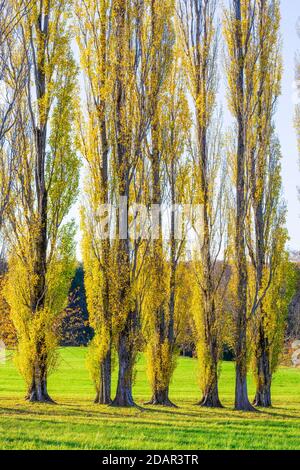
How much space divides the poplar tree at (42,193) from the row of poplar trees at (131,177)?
0.03 meters

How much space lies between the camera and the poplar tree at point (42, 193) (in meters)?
15.5

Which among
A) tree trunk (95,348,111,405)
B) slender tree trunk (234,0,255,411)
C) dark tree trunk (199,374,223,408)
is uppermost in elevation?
slender tree trunk (234,0,255,411)

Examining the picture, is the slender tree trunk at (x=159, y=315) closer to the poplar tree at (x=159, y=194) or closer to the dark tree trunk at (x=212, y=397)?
the poplar tree at (x=159, y=194)

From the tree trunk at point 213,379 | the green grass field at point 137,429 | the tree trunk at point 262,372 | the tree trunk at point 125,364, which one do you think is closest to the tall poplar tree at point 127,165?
the tree trunk at point 125,364

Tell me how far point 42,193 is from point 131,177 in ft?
6.77

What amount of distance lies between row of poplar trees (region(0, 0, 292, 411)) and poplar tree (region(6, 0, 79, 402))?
32mm

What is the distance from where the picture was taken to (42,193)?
15.9 metres

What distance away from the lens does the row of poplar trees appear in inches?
614

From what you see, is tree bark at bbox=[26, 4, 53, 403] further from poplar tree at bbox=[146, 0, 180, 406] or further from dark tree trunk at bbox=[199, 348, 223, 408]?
dark tree trunk at bbox=[199, 348, 223, 408]

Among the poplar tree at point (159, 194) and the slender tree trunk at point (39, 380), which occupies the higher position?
the poplar tree at point (159, 194)

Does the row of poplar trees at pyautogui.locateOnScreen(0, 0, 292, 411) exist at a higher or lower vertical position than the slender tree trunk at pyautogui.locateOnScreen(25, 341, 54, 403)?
higher

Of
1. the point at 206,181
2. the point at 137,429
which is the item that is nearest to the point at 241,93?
the point at 206,181

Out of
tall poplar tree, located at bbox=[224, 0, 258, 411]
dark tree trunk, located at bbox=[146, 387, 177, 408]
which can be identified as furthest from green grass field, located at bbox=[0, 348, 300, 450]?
tall poplar tree, located at bbox=[224, 0, 258, 411]
